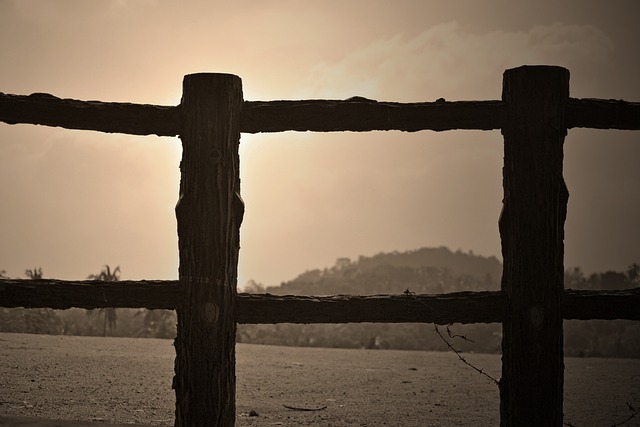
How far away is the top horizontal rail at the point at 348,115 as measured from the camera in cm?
399

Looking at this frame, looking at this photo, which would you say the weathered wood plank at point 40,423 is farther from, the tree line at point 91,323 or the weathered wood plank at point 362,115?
the tree line at point 91,323

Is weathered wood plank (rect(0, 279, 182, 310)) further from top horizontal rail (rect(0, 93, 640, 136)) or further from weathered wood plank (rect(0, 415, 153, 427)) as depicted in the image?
top horizontal rail (rect(0, 93, 640, 136))

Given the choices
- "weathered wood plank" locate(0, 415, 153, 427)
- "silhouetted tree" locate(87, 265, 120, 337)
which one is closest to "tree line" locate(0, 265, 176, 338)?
"silhouetted tree" locate(87, 265, 120, 337)

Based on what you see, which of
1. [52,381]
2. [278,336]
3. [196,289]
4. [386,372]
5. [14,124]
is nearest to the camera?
[196,289]

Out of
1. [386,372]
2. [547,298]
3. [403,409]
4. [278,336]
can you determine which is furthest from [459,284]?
[547,298]

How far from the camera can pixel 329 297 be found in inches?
156

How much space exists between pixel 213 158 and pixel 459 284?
12.5 metres

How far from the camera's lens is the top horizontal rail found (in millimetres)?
3986

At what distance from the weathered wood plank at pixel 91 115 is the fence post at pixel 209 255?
0.16 m

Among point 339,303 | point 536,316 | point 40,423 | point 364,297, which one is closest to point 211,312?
point 339,303

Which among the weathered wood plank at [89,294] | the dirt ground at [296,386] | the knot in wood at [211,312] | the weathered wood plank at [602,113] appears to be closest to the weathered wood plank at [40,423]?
the weathered wood plank at [89,294]

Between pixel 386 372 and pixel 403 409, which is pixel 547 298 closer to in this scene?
pixel 403 409

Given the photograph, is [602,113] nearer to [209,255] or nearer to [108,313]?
[209,255]

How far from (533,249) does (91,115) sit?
2.33 metres
